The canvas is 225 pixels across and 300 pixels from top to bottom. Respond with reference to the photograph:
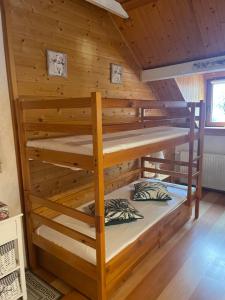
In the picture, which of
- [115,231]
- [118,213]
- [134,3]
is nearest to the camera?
[115,231]

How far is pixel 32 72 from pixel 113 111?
123cm

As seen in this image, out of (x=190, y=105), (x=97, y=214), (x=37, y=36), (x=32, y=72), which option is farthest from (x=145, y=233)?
(x=37, y=36)

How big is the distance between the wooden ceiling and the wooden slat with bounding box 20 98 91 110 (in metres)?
1.60

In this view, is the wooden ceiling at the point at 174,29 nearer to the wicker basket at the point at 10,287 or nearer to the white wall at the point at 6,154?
the white wall at the point at 6,154

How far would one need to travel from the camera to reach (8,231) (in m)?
Answer: 1.60

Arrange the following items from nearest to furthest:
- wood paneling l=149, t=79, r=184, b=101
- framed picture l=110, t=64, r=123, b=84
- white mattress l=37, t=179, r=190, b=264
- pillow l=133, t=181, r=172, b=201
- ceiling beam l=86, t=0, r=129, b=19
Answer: white mattress l=37, t=179, r=190, b=264, ceiling beam l=86, t=0, r=129, b=19, pillow l=133, t=181, r=172, b=201, framed picture l=110, t=64, r=123, b=84, wood paneling l=149, t=79, r=184, b=101

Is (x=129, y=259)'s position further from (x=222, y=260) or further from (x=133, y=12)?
(x=133, y=12)

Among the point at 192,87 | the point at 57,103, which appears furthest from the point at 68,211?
the point at 192,87

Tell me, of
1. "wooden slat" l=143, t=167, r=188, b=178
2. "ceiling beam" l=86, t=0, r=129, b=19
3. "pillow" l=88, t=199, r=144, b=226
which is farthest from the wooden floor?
"ceiling beam" l=86, t=0, r=129, b=19

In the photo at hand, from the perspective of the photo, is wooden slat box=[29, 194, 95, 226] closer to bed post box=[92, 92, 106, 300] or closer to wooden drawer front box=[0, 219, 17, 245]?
bed post box=[92, 92, 106, 300]

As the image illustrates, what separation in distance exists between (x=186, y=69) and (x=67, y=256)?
2.52m

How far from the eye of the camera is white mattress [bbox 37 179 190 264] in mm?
1714

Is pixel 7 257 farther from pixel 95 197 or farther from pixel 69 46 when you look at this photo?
pixel 69 46

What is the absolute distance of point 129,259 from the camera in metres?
1.85
